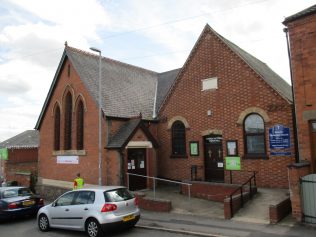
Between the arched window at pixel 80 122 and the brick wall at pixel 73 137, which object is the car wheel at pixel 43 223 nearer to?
the brick wall at pixel 73 137

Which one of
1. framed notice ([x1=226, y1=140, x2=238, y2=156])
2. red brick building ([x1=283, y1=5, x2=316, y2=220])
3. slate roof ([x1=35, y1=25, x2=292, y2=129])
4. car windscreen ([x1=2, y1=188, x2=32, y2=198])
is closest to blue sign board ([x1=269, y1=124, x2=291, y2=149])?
framed notice ([x1=226, y1=140, x2=238, y2=156])

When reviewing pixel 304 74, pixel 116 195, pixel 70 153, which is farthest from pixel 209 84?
pixel 70 153

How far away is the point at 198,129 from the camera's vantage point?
16.9 m

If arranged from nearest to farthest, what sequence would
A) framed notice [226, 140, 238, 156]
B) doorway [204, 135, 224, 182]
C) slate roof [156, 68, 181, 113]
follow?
framed notice [226, 140, 238, 156]
doorway [204, 135, 224, 182]
slate roof [156, 68, 181, 113]

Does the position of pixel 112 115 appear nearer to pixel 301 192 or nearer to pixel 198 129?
pixel 198 129

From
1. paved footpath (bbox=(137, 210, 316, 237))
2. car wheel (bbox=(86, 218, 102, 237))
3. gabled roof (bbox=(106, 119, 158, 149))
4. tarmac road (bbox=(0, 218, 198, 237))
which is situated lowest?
tarmac road (bbox=(0, 218, 198, 237))

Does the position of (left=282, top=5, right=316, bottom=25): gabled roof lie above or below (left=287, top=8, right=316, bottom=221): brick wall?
above

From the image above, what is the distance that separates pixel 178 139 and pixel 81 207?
355 inches

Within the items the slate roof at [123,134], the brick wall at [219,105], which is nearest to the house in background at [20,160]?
the slate roof at [123,134]

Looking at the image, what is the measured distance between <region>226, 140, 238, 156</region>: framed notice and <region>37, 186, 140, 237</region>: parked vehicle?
22.5ft

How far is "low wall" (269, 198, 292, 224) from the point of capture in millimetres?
9984

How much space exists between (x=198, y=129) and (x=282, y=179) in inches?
200

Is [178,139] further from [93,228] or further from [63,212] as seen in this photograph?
[93,228]

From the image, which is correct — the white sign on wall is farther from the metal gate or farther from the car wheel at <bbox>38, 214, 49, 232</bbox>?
the metal gate
